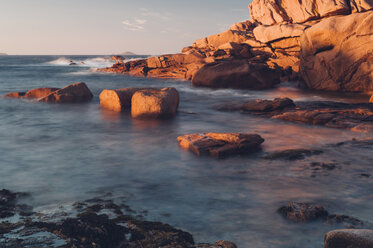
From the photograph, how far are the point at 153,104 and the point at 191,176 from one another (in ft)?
15.5

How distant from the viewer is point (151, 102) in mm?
9352

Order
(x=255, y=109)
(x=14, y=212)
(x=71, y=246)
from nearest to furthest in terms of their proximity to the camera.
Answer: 1. (x=71, y=246)
2. (x=14, y=212)
3. (x=255, y=109)

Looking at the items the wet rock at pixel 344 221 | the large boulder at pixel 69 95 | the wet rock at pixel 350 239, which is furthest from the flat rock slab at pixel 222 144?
the large boulder at pixel 69 95

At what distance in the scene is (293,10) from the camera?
99.7 feet

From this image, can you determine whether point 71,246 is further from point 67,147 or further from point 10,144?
point 10,144

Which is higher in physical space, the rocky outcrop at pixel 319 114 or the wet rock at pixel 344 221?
the rocky outcrop at pixel 319 114

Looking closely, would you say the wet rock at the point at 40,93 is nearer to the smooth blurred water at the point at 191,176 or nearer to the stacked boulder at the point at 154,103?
the smooth blurred water at the point at 191,176

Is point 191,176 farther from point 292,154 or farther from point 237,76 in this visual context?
point 237,76

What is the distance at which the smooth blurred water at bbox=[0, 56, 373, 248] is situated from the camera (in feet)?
11.4

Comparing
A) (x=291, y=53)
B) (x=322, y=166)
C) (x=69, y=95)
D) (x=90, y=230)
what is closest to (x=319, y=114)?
(x=322, y=166)

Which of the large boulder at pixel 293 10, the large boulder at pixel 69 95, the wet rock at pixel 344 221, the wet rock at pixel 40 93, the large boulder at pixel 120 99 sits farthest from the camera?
the large boulder at pixel 293 10

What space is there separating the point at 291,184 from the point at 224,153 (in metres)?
1.50

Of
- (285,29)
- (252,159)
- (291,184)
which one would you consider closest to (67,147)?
(252,159)

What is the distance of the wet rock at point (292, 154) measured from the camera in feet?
18.7
